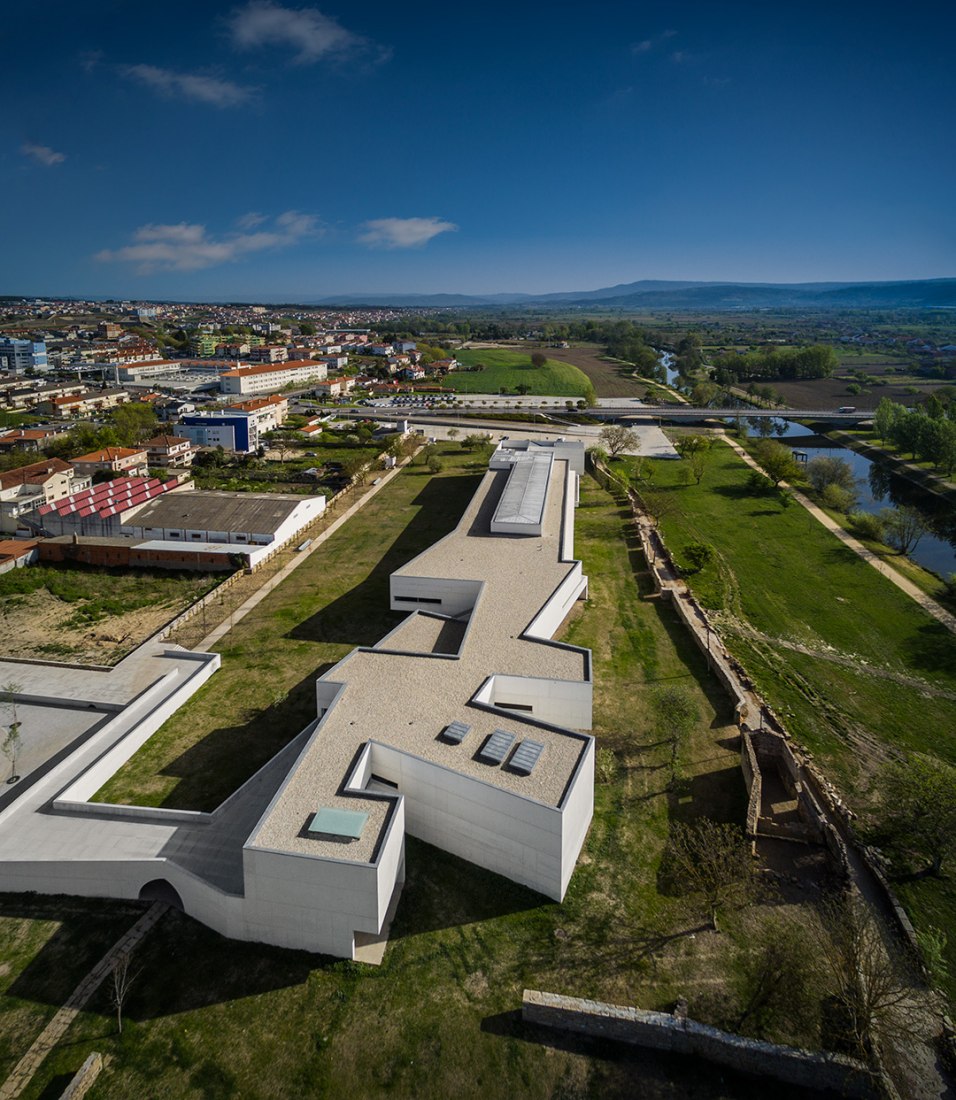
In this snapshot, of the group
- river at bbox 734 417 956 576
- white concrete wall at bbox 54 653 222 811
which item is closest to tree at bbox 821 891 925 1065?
white concrete wall at bbox 54 653 222 811

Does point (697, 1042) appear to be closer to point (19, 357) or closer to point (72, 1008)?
point (72, 1008)

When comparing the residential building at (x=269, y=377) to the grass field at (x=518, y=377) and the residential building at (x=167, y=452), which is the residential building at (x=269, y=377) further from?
the residential building at (x=167, y=452)

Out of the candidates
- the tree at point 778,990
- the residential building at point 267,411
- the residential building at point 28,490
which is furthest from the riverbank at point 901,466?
the residential building at point 28,490

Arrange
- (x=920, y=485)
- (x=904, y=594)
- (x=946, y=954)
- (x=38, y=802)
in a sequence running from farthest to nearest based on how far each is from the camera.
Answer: (x=920, y=485)
(x=904, y=594)
(x=38, y=802)
(x=946, y=954)

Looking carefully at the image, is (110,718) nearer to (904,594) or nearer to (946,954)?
(946,954)

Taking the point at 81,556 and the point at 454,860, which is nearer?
the point at 454,860

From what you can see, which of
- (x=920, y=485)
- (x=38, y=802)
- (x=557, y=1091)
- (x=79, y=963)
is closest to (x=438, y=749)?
(x=557, y=1091)

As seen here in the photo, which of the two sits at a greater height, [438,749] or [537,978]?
[438,749]
